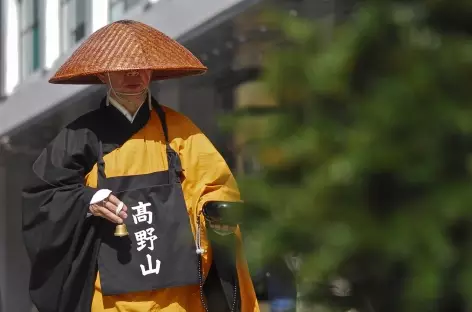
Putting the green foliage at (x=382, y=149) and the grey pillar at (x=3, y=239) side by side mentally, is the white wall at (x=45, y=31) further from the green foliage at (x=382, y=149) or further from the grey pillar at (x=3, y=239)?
the green foliage at (x=382, y=149)

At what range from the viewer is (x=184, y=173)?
9.64 feet

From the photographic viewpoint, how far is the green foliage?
2.93 ft

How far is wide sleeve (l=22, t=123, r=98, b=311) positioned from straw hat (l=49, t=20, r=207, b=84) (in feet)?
0.70

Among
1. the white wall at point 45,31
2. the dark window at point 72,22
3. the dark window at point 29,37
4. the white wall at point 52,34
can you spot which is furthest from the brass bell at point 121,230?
the dark window at point 29,37

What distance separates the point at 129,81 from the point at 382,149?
2.14 meters

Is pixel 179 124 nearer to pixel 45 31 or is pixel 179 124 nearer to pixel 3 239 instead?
pixel 45 31

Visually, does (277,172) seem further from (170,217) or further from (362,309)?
(170,217)

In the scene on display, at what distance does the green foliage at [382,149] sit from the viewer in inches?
35.1

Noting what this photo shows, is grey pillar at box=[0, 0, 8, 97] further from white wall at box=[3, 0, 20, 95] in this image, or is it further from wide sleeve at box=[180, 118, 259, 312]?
wide sleeve at box=[180, 118, 259, 312]

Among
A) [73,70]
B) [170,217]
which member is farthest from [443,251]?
[73,70]

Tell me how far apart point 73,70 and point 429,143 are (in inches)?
88.6

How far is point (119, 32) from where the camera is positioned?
10.1 feet

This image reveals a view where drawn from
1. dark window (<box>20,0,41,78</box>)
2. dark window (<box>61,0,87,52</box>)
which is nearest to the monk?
dark window (<box>61,0,87,52</box>)

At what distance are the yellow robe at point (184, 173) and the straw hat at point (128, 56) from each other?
0.19 metres
